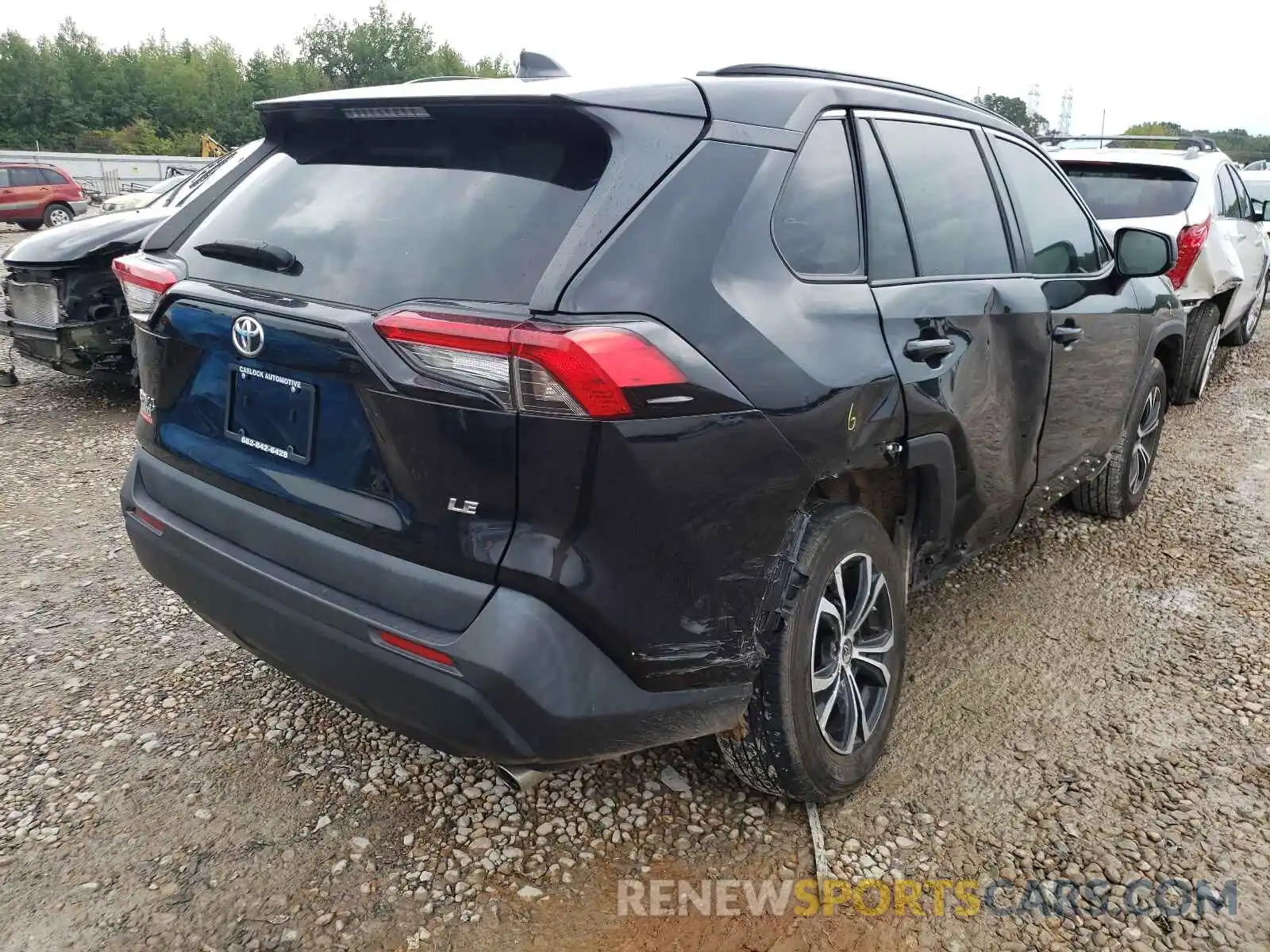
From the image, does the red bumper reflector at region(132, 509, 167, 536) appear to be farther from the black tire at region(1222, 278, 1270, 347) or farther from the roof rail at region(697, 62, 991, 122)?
the black tire at region(1222, 278, 1270, 347)

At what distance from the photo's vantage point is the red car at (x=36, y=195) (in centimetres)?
2330

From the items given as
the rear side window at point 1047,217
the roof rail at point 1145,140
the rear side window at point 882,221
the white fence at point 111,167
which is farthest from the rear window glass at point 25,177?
the rear side window at point 882,221

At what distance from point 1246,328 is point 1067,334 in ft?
23.1

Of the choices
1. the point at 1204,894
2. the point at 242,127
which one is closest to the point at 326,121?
the point at 1204,894

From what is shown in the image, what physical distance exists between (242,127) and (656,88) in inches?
3046

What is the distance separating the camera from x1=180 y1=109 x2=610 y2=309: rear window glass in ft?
6.20

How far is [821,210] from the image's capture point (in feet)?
7.53

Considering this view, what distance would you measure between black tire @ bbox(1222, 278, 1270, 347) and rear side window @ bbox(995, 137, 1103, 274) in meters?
5.61

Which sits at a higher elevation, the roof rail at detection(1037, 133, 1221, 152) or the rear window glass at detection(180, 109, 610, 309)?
the roof rail at detection(1037, 133, 1221, 152)

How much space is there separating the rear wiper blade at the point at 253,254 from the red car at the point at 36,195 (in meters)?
25.6

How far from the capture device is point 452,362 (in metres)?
1.78

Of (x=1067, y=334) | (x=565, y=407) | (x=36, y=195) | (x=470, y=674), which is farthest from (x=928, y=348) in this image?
(x=36, y=195)

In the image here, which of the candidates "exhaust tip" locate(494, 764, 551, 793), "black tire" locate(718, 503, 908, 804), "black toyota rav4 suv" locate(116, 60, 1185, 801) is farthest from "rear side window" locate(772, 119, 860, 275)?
"exhaust tip" locate(494, 764, 551, 793)

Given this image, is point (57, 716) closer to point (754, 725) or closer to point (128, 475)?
point (128, 475)
